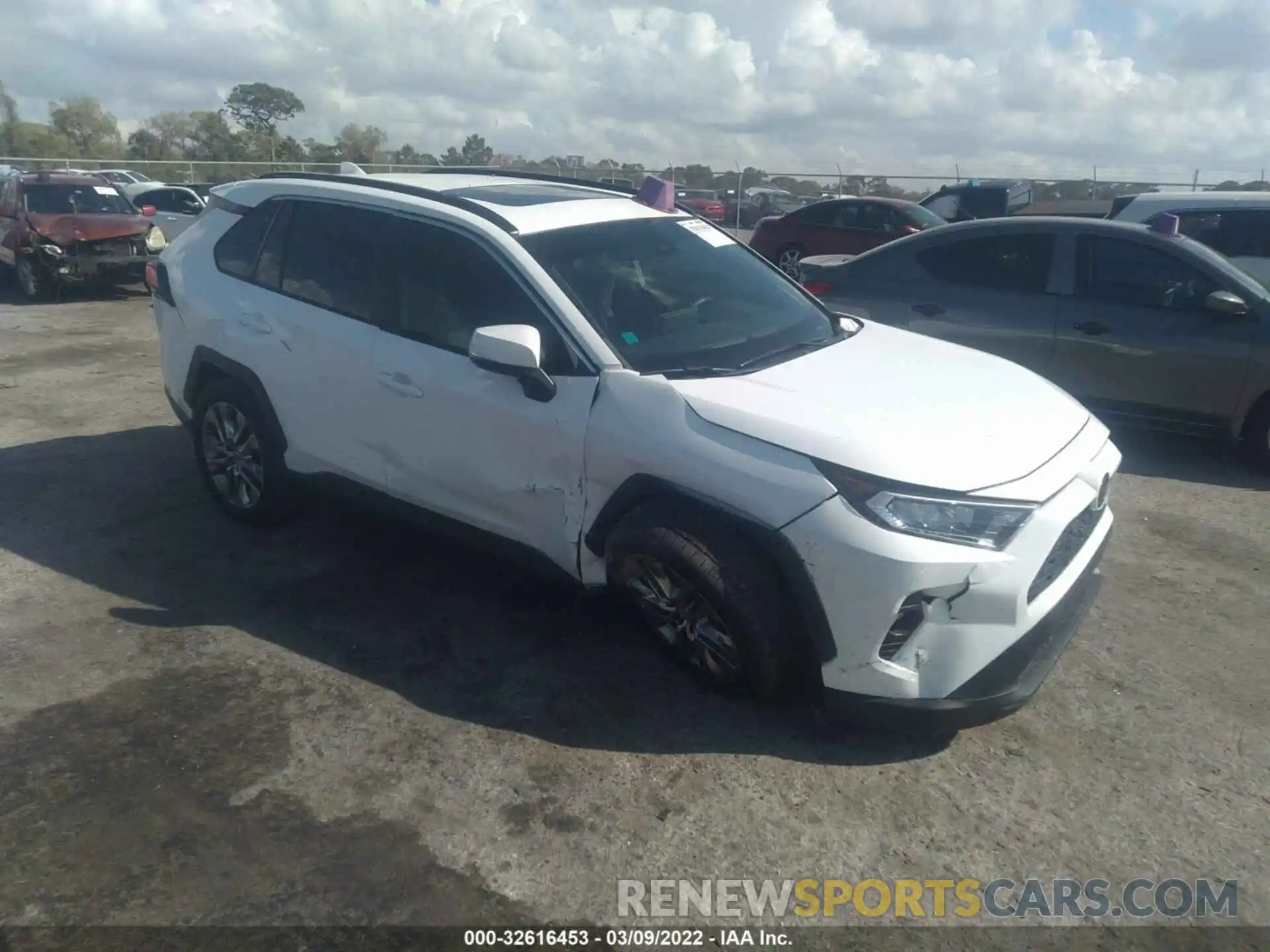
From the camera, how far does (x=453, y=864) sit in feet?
9.60

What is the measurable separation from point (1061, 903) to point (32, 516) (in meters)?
5.34

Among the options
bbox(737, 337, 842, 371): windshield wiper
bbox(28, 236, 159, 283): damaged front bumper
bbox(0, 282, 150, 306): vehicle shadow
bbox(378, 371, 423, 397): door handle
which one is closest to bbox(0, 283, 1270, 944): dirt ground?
bbox(378, 371, 423, 397): door handle

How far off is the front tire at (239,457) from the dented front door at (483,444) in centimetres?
87

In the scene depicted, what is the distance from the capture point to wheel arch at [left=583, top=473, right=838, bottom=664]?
3199mm

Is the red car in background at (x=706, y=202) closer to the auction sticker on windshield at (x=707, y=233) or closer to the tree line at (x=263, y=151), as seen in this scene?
the tree line at (x=263, y=151)

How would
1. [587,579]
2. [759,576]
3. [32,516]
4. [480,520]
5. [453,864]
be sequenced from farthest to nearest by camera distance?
[32,516] < [480,520] < [587,579] < [759,576] < [453,864]

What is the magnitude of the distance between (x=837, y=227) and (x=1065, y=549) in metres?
14.9

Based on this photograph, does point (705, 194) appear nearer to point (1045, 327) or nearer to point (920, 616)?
point (1045, 327)

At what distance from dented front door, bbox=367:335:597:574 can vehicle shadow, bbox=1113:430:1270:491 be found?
4.42 meters

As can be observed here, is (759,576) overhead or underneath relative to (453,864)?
overhead

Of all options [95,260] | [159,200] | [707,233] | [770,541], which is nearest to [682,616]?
[770,541]

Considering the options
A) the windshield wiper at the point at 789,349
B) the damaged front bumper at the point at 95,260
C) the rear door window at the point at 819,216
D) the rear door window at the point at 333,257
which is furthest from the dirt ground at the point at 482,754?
the rear door window at the point at 819,216

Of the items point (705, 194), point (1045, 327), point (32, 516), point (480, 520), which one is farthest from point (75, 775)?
point (705, 194)

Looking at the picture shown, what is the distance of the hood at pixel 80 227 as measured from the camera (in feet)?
44.1
